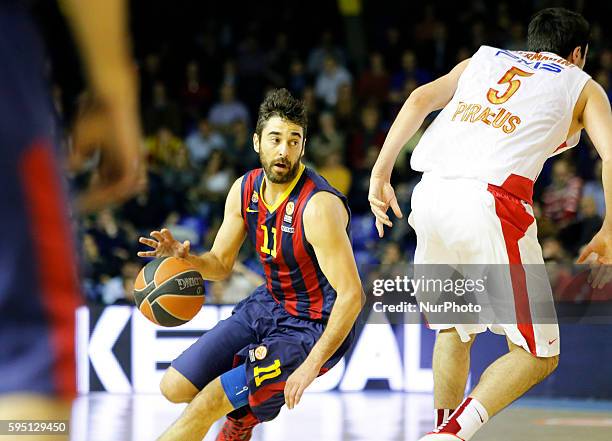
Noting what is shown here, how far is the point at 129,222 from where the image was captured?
10289 mm

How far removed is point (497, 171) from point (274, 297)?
1.28 metres

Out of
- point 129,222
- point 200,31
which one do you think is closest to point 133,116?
point 129,222

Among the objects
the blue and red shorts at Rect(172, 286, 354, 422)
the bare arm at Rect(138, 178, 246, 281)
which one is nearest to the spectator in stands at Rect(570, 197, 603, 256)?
the blue and red shorts at Rect(172, 286, 354, 422)

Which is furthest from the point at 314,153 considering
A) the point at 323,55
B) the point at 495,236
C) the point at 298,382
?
the point at 495,236

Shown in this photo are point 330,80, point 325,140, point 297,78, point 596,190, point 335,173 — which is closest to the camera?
point 596,190

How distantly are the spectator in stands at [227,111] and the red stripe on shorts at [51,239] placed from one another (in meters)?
9.75

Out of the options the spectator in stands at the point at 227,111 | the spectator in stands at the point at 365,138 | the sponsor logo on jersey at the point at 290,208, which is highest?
the spectator in stands at the point at 227,111

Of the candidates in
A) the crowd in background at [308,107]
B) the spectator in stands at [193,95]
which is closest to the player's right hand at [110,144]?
the crowd in background at [308,107]

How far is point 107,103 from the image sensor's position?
5.11ft

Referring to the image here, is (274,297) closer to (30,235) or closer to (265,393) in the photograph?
(265,393)

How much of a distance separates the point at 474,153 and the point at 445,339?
0.84 meters

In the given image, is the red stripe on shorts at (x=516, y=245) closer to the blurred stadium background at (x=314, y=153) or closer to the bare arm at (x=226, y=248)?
the bare arm at (x=226, y=248)

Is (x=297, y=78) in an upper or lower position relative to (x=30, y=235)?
upper

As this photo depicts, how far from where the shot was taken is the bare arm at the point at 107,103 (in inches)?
57.2
